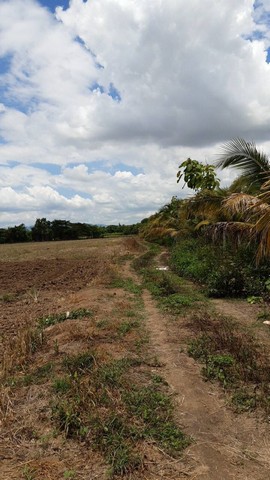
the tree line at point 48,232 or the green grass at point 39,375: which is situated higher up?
the tree line at point 48,232

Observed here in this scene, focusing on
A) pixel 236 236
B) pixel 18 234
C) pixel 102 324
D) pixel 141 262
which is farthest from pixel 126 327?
pixel 18 234

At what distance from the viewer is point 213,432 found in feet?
10.8

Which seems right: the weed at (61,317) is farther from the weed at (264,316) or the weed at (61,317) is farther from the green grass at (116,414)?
the weed at (264,316)

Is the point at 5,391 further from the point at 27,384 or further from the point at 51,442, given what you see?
the point at 51,442

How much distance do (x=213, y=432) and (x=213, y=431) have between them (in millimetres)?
18

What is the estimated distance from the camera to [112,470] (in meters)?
2.71

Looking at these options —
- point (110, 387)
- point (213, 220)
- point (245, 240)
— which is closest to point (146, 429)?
point (110, 387)

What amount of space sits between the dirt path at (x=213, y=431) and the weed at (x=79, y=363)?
0.88 meters

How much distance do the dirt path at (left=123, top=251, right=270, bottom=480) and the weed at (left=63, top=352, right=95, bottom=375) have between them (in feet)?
2.87

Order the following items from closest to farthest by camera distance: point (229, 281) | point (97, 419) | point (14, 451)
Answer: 1. point (14, 451)
2. point (97, 419)
3. point (229, 281)

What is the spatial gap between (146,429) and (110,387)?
0.79m

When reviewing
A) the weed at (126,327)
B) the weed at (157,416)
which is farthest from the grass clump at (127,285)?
the weed at (157,416)

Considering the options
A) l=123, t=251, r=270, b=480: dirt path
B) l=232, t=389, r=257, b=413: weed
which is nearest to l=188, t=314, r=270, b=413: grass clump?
l=232, t=389, r=257, b=413: weed

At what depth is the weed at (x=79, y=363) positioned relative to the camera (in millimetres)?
4275
